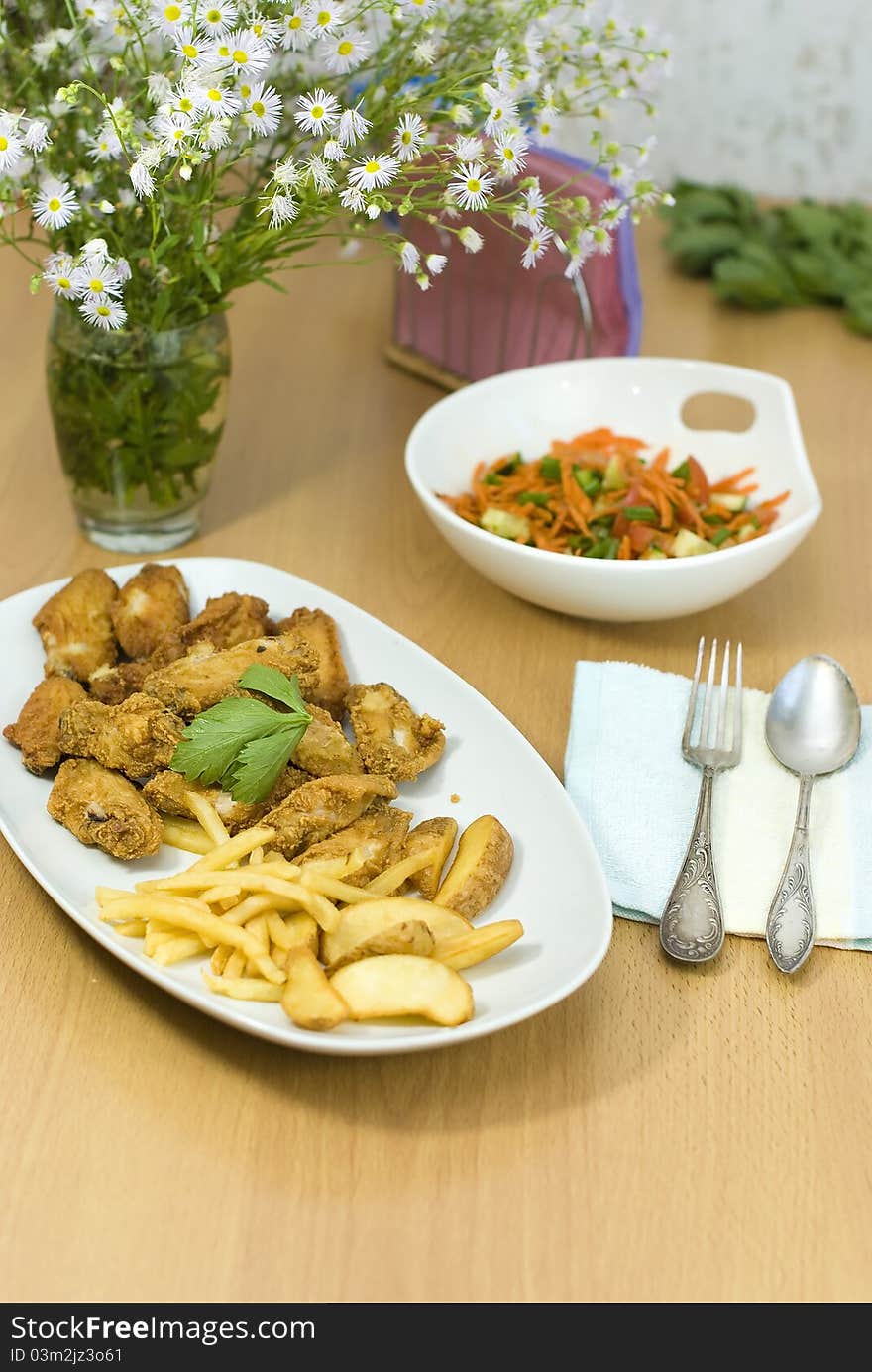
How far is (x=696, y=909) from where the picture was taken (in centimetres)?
118

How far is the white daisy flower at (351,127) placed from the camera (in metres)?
1.22

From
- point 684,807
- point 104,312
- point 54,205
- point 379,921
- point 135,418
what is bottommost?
point 684,807

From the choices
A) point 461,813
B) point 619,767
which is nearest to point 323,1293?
point 461,813

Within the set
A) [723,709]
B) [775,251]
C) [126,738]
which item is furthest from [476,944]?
[775,251]

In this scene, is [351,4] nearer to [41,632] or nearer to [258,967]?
[41,632]

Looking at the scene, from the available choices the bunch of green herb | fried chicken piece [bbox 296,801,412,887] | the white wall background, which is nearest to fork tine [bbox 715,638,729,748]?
fried chicken piece [bbox 296,801,412,887]

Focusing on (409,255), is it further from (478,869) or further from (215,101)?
(478,869)

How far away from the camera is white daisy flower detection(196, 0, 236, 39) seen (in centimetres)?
120

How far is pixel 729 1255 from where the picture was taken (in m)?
0.94

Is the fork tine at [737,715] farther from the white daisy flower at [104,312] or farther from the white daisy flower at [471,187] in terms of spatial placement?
the white daisy flower at [104,312]

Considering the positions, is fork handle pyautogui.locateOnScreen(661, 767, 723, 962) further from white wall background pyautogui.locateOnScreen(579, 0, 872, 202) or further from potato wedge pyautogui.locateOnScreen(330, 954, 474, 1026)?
white wall background pyautogui.locateOnScreen(579, 0, 872, 202)

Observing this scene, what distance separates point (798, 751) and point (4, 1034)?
794mm

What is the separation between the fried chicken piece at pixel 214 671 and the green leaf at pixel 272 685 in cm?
3

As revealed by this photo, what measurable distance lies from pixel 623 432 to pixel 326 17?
74 centimetres
